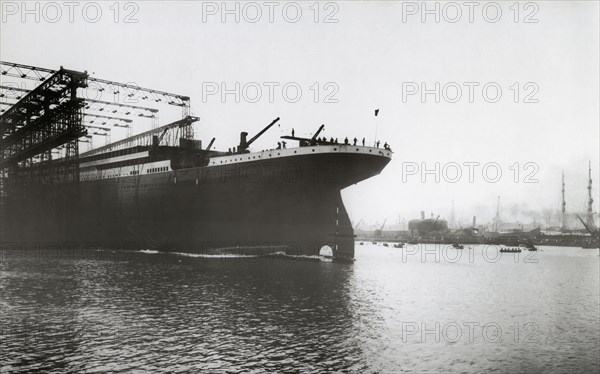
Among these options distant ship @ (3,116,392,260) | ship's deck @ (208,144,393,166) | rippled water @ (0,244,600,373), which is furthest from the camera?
distant ship @ (3,116,392,260)

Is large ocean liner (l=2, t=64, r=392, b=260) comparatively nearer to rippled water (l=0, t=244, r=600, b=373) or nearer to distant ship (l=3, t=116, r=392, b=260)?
distant ship (l=3, t=116, r=392, b=260)

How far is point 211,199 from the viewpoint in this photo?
37156 millimetres

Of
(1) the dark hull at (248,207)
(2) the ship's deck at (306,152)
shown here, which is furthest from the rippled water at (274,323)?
(2) the ship's deck at (306,152)

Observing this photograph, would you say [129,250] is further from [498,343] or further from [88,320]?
[498,343]

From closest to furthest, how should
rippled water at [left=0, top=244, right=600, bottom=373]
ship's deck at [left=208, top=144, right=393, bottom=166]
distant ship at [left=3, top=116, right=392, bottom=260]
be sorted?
rippled water at [left=0, top=244, right=600, bottom=373]
ship's deck at [left=208, top=144, right=393, bottom=166]
distant ship at [left=3, top=116, right=392, bottom=260]

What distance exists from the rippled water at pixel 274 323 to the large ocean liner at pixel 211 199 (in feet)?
19.0

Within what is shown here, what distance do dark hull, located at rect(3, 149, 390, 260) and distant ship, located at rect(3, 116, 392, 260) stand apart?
0.08 m

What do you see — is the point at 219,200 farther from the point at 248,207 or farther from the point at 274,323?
the point at 274,323

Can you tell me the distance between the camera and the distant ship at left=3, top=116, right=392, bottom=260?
34.1 metres

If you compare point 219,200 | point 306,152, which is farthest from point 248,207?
point 306,152

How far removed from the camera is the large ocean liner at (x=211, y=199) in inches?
1345

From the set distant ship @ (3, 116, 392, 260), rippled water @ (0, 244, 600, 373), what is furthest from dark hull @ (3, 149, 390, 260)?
rippled water @ (0, 244, 600, 373)

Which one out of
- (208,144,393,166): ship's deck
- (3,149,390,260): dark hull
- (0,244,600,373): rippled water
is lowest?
(0,244,600,373): rippled water

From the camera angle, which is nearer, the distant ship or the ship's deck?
the ship's deck
